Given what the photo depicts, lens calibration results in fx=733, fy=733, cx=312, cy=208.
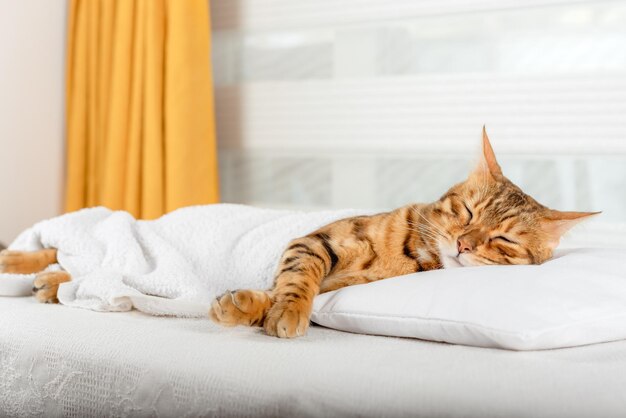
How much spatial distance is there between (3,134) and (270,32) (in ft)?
4.29

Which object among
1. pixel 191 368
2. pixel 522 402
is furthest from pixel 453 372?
pixel 191 368

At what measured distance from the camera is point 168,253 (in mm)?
2012

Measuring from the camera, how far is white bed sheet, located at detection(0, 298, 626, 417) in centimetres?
111

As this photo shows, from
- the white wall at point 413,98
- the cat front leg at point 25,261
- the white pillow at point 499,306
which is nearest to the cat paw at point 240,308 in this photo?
the white pillow at point 499,306

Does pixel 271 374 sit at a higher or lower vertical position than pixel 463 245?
lower

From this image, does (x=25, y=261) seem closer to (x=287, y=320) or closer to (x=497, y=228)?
(x=287, y=320)

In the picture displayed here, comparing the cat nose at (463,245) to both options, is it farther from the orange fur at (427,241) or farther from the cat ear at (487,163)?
the cat ear at (487,163)

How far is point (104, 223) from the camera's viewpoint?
7.23 feet

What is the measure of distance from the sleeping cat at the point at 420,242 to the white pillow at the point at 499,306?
10 centimetres

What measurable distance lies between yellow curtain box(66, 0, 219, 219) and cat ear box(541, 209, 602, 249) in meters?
2.00

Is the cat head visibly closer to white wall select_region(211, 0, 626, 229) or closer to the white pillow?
the white pillow

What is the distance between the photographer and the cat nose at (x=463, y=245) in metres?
1.61

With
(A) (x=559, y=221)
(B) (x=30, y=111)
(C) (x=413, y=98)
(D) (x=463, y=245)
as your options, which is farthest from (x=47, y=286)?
(B) (x=30, y=111)

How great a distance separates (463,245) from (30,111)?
102 inches
